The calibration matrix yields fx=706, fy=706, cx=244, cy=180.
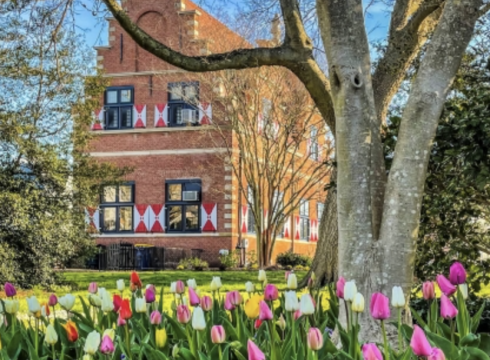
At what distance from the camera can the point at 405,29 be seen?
646 cm

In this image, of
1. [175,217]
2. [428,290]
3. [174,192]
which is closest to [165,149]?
[174,192]

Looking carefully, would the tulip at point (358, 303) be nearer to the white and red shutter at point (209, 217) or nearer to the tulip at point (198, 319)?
the tulip at point (198, 319)

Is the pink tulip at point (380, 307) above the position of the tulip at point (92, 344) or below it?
above

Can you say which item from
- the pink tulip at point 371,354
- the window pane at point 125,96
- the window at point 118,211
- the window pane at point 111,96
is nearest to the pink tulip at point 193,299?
the pink tulip at point 371,354

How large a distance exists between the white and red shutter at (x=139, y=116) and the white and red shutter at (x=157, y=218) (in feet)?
9.40

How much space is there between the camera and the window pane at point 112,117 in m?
24.7

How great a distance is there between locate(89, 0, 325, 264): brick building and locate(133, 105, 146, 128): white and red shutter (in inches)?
1.4

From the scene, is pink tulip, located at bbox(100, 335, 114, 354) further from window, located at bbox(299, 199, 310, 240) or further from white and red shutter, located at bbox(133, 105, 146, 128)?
window, located at bbox(299, 199, 310, 240)

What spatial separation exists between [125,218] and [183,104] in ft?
14.4

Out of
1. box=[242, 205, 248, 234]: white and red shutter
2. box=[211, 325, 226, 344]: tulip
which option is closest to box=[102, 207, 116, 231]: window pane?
box=[242, 205, 248, 234]: white and red shutter

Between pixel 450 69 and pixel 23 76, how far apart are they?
9.22 m

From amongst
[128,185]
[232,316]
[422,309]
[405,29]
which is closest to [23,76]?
[405,29]

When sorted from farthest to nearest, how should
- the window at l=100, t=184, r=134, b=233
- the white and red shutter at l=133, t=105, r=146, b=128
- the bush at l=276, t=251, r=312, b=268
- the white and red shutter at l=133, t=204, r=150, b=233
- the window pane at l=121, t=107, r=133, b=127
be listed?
1. the window pane at l=121, t=107, r=133, b=127
2. the white and red shutter at l=133, t=105, r=146, b=128
3. the window at l=100, t=184, r=134, b=233
4. the white and red shutter at l=133, t=204, r=150, b=233
5. the bush at l=276, t=251, r=312, b=268

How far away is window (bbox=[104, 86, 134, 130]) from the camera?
24.7 metres
